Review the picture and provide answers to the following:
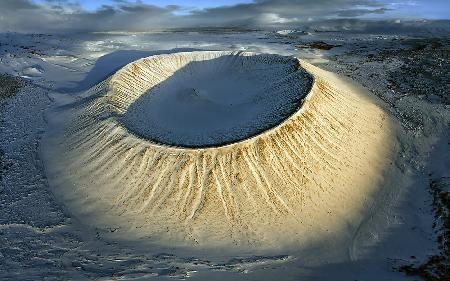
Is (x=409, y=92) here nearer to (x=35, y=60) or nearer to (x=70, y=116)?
(x=70, y=116)

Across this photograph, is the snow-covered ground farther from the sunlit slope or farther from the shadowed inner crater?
the shadowed inner crater

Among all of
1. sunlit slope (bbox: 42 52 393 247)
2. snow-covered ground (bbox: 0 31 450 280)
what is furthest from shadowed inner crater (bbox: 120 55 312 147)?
snow-covered ground (bbox: 0 31 450 280)

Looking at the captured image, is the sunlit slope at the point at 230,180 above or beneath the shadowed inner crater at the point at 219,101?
beneath

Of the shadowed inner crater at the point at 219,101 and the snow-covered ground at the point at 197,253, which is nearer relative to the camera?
the snow-covered ground at the point at 197,253

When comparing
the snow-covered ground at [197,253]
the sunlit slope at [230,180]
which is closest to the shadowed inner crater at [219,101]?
the sunlit slope at [230,180]

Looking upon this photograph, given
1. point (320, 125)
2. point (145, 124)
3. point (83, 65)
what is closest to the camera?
point (320, 125)

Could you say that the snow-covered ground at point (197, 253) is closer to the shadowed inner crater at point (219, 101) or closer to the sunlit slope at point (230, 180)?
the sunlit slope at point (230, 180)

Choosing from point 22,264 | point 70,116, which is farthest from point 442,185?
point 70,116
